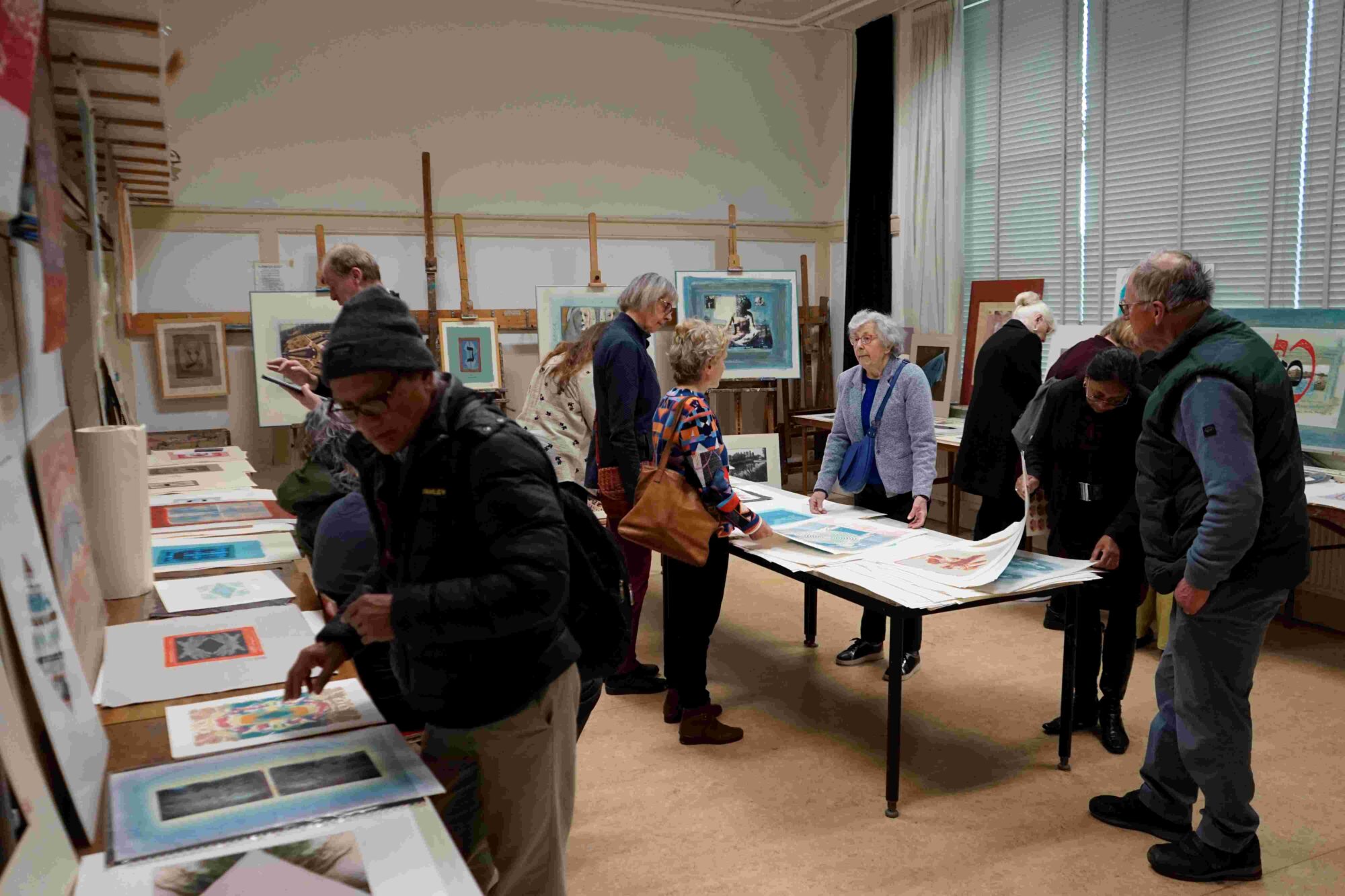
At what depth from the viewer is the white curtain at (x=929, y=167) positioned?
6992 millimetres

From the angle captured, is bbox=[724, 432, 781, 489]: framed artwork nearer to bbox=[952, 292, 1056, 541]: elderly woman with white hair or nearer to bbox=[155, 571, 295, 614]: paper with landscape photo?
bbox=[952, 292, 1056, 541]: elderly woman with white hair

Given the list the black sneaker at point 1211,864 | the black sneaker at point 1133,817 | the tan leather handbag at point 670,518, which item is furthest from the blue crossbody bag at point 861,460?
the black sneaker at point 1211,864

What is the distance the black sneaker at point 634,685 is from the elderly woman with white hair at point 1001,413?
1538 mm

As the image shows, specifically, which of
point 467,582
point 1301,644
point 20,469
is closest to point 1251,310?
point 1301,644

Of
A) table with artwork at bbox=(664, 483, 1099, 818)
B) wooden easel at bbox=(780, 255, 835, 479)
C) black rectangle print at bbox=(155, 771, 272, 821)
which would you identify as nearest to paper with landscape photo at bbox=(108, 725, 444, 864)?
black rectangle print at bbox=(155, 771, 272, 821)

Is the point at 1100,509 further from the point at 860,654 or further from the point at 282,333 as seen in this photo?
the point at 282,333

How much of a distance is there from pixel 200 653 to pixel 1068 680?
8.40 ft

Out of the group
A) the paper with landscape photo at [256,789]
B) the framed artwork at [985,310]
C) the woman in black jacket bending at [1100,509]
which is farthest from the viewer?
the framed artwork at [985,310]

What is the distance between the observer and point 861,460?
4.07 m

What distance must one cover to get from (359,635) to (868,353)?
2818 millimetres

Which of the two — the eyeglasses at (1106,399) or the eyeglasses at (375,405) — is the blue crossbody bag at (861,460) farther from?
the eyeglasses at (375,405)

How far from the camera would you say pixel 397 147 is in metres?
7.09

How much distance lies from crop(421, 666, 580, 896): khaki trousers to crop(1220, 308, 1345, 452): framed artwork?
428cm

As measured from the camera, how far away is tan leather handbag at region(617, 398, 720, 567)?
3.30 metres
